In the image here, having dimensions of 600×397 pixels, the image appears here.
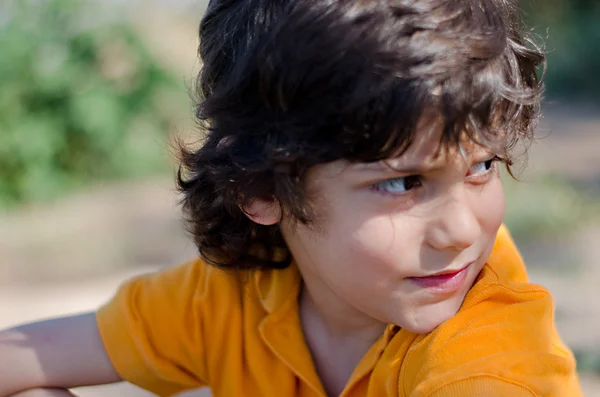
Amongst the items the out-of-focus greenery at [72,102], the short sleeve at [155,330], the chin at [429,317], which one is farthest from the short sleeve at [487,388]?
the out-of-focus greenery at [72,102]

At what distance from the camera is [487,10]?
4.89ft

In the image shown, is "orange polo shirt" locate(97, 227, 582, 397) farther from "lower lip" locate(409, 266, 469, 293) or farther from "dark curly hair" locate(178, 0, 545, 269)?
"dark curly hair" locate(178, 0, 545, 269)

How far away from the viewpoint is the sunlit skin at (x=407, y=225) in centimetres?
143

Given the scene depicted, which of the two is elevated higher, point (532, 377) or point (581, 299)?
point (532, 377)

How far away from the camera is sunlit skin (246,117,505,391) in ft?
4.71

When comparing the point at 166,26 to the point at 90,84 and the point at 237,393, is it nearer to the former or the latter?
the point at 90,84

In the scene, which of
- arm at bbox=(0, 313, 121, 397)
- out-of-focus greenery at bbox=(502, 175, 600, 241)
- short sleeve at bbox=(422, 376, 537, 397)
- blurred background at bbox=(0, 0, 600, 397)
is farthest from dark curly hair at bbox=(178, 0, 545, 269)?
out-of-focus greenery at bbox=(502, 175, 600, 241)

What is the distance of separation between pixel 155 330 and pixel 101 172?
2.75 m

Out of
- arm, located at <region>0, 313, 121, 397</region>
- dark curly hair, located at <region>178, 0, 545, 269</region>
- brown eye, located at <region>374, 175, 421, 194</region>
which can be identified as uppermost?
dark curly hair, located at <region>178, 0, 545, 269</region>

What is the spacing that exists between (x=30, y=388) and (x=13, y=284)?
5.41 ft

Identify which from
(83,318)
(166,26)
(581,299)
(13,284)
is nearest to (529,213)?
(581,299)

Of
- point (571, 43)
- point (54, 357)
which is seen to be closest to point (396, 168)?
point (54, 357)

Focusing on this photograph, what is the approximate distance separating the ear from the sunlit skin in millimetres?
90

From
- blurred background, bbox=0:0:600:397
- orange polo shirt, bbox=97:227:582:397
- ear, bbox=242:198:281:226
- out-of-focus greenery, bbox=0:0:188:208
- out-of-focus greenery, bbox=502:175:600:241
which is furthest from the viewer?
out-of-focus greenery, bbox=0:0:188:208
